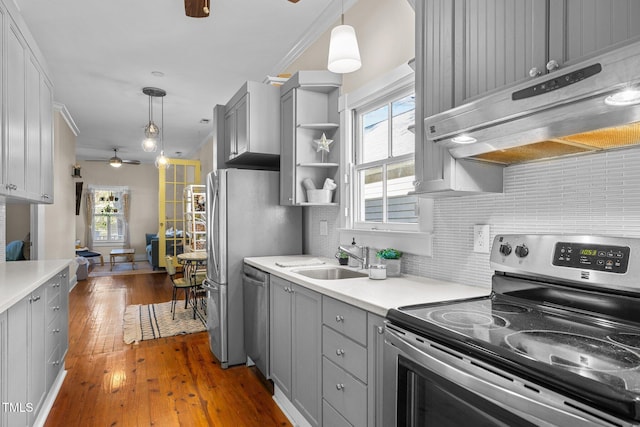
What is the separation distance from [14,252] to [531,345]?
240 inches

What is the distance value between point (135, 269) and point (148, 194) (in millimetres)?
2997

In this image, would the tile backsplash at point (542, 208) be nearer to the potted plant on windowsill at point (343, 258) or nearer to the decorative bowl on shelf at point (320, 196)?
the potted plant on windowsill at point (343, 258)

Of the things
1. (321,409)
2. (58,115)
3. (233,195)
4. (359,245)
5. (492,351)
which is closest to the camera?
(492,351)

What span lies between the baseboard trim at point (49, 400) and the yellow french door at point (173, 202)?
5.57 metres

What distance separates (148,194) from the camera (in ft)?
36.7

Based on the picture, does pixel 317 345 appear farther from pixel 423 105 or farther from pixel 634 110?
pixel 634 110

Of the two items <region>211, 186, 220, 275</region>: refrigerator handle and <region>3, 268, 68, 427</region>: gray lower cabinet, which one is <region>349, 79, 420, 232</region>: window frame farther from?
<region>3, 268, 68, 427</region>: gray lower cabinet

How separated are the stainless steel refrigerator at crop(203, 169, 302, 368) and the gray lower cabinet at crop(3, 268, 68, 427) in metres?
1.15

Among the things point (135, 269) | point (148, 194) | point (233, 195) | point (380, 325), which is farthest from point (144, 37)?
point (148, 194)

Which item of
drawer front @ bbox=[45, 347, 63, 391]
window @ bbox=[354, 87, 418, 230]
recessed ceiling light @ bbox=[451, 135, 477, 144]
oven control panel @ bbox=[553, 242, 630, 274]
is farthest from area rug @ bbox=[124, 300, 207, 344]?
oven control panel @ bbox=[553, 242, 630, 274]

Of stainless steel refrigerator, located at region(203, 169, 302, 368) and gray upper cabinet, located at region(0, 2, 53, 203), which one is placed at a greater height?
gray upper cabinet, located at region(0, 2, 53, 203)

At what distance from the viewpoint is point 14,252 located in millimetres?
4996

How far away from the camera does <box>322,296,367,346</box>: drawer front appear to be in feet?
5.35

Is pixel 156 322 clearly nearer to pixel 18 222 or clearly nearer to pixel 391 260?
pixel 18 222
